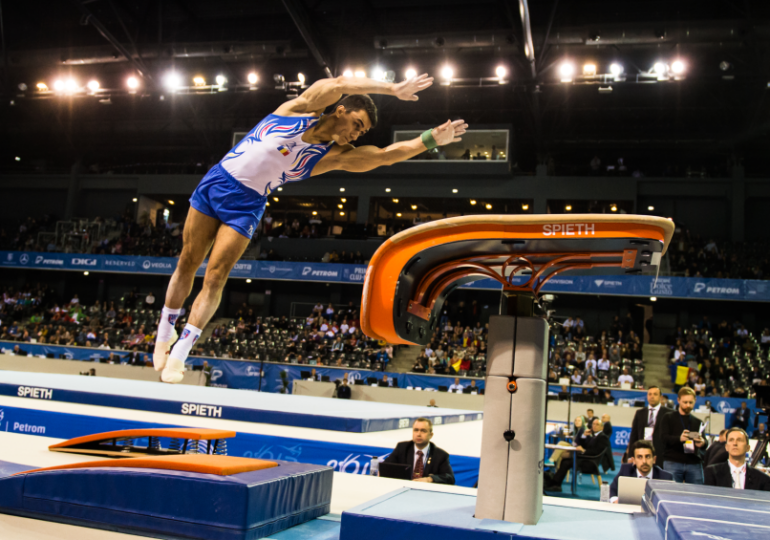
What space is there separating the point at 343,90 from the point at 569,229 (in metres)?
1.57

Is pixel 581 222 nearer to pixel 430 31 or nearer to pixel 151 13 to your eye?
pixel 430 31

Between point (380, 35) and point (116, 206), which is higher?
point (380, 35)

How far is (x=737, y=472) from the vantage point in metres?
5.21

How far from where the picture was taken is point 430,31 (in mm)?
20016

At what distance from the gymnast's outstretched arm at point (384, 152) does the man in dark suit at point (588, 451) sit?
24.2ft

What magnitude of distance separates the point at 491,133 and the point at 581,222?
21705mm

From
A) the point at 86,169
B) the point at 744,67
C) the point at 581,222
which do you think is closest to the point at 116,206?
the point at 86,169

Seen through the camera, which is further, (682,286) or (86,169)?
(86,169)

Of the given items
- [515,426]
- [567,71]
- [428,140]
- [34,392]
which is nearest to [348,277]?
[567,71]

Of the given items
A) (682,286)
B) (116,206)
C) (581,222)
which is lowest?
(581,222)

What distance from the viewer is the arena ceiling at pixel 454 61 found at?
1798 centimetres

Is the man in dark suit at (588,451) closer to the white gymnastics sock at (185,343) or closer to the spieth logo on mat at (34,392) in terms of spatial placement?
the spieth logo on mat at (34,392)

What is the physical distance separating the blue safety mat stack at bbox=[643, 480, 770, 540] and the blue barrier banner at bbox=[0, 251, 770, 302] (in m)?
14.4

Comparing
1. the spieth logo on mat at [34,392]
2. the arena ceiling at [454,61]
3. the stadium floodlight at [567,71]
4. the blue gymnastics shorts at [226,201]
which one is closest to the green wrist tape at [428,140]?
the blue gymnastics shorts at [226,201]
